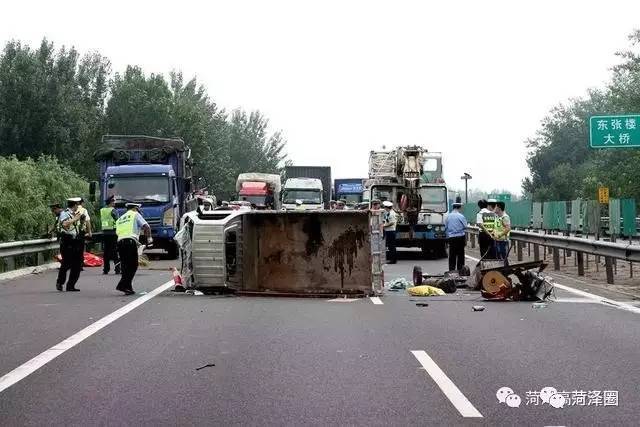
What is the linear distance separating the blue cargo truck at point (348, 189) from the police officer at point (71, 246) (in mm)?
35886

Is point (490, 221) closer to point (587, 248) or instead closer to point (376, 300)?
point (587, 248)

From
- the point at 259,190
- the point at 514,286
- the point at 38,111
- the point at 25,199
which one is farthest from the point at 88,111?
the point at 514,286

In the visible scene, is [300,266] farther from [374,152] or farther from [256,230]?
[374,152]

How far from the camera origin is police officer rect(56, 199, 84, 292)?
57.2ft

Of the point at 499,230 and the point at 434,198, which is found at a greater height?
the point at 434,198

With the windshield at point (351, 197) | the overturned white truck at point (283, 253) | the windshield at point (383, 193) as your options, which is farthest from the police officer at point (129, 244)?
the windshield at point (351, 197)

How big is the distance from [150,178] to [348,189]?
25947 millimetres

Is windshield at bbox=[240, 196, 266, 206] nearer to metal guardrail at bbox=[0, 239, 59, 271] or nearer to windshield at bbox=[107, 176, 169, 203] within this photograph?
windshield at bbox=[107, 176, 169, 203]

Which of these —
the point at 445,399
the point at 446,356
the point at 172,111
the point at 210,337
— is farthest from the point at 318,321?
→ the point at 172,111

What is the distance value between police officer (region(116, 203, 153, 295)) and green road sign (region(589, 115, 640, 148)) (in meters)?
13.3

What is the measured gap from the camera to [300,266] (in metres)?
16.6

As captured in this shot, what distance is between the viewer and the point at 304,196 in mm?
45531

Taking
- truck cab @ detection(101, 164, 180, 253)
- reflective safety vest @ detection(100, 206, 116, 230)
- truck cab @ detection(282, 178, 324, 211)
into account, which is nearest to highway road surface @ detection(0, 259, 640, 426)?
reflective safety vest @ detection(100, 206, 116, 230)

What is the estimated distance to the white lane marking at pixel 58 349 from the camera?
8.34 m
